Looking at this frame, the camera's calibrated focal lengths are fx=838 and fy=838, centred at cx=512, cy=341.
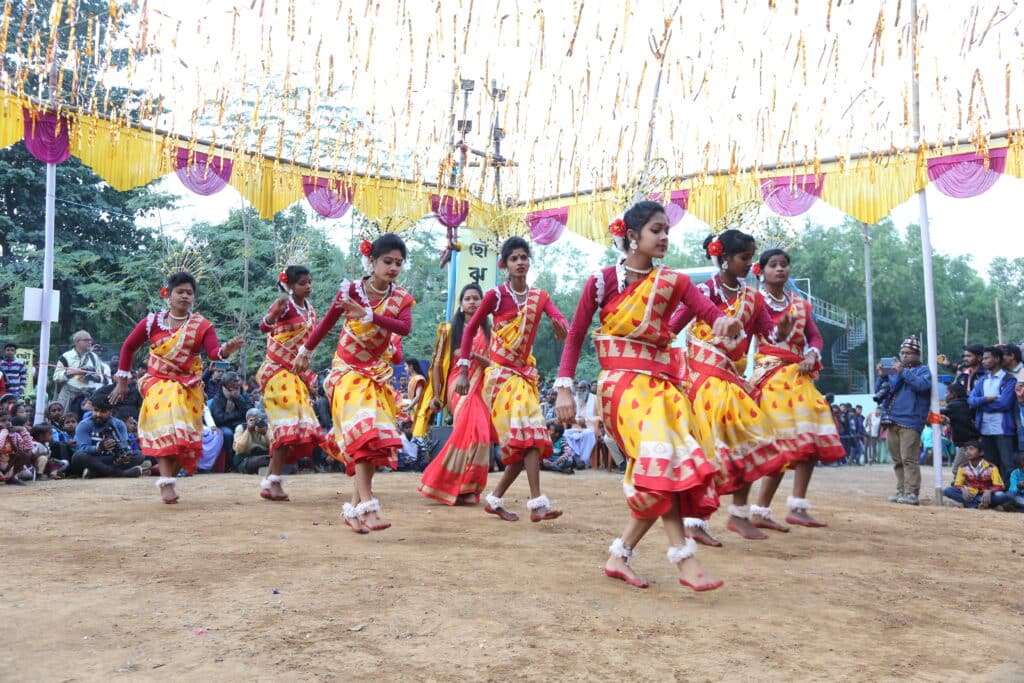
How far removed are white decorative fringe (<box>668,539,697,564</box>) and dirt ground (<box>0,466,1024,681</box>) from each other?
171 millimetres

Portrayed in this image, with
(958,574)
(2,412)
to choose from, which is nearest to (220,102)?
(2,412)

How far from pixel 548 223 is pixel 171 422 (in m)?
8.49

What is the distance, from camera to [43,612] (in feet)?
10.9

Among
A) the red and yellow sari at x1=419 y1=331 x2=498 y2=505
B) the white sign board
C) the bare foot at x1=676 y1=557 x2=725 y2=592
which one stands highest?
the white sign board

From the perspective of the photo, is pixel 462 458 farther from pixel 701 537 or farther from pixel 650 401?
pixel 650 401

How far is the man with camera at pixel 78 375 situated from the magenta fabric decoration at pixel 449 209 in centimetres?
534

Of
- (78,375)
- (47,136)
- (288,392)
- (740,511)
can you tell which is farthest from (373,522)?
(78,375)

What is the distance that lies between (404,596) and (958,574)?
3.00 meters

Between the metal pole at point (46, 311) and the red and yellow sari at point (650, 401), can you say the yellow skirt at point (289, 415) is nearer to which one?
the red and yellow sari at point (650, 401)

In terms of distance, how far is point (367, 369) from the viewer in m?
5.51

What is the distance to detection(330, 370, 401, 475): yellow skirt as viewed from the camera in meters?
5.16

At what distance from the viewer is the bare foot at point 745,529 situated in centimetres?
541

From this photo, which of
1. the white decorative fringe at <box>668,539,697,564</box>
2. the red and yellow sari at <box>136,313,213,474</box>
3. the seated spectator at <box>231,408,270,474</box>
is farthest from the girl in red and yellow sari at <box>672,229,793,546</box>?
the seated spectator at <box>231,408,270,474</box>

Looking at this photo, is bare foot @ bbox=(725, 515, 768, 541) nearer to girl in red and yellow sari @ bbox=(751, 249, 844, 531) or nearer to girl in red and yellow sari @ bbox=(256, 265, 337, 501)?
girl in red and yellow sari @ bbox=(751, 249, 844, 531)
